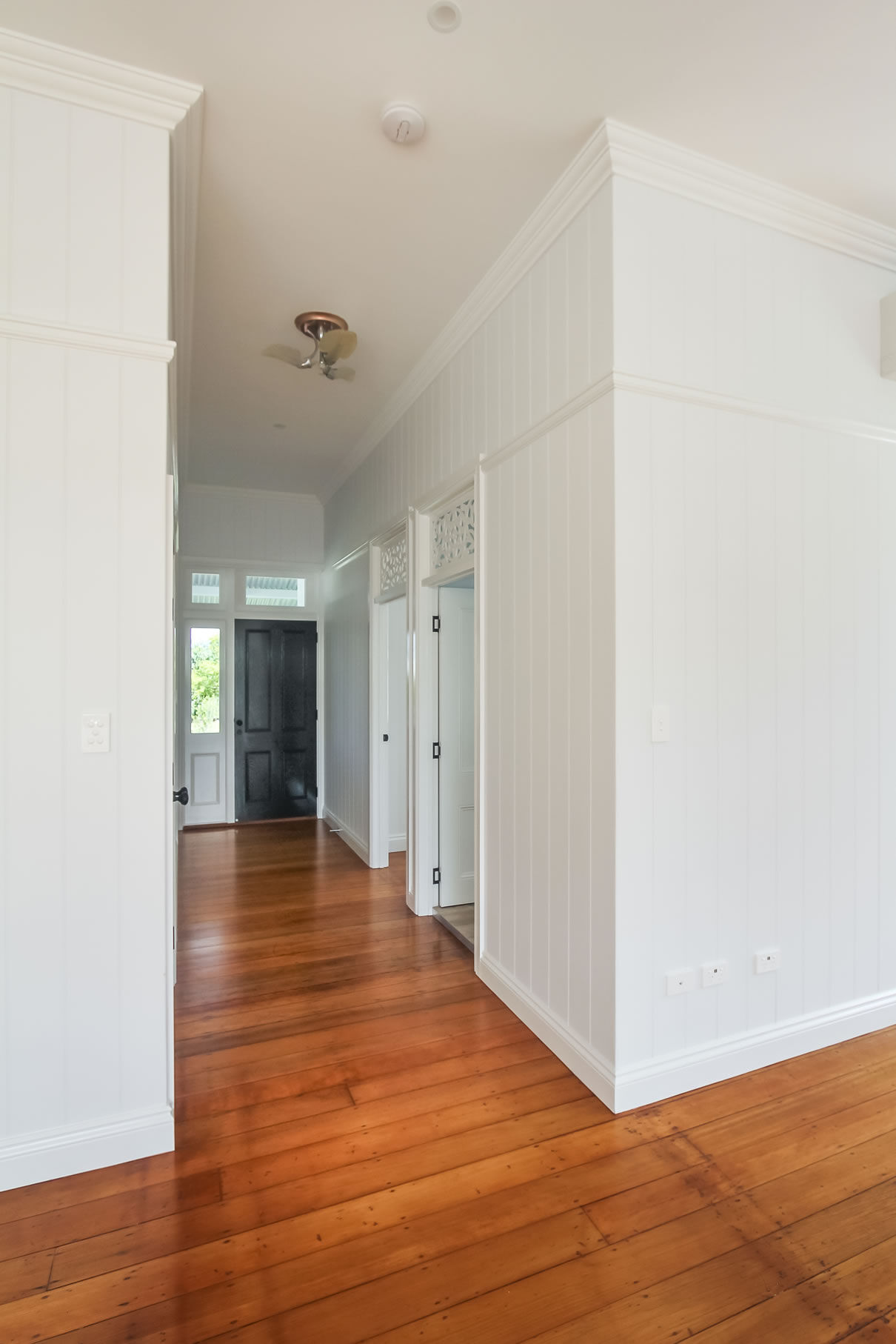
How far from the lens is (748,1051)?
2.52m

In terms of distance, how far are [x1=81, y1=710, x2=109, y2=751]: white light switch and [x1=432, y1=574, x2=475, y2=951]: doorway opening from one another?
2.35 metres

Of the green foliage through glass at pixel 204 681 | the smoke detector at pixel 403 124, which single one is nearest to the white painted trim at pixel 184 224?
the smoke detector at pixel 403 124

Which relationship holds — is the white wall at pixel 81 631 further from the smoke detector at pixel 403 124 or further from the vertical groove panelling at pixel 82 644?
the smoke detector at pixel 403 124

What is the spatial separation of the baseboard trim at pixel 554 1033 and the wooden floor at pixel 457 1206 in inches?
2.1

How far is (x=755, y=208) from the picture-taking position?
8.36 ft

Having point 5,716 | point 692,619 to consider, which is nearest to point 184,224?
point 5,716

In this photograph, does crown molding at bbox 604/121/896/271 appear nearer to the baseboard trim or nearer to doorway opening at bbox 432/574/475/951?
doorway opening at bbox 432/574/475/951

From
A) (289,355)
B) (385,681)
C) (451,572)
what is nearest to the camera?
(289,355)

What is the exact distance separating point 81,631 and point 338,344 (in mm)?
1713

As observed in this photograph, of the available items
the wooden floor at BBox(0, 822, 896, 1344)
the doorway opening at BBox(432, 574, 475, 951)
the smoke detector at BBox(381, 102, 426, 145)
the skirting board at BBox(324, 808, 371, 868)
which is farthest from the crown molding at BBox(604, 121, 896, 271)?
the skirting board at BBox(324, 808, 371, 868)

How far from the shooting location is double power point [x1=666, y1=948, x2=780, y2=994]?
7.80 feet

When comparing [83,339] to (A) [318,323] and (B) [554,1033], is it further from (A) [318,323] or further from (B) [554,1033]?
(B) [554,1033]

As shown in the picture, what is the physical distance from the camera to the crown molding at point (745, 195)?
2.30 metres

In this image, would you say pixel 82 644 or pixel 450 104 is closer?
pixel 82 644
